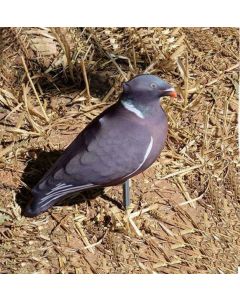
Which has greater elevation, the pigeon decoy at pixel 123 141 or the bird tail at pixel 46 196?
the pigeon decoy at pixel 123 141

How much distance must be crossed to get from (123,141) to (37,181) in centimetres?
48

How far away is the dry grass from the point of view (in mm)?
2252

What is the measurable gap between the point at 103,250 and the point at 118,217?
0.13m

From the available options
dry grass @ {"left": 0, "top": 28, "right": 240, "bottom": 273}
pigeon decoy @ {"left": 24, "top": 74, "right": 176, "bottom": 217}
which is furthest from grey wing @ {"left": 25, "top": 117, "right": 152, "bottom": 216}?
dry grass @ {"left": 0, "top": 28, "right": 240, "bottom": 273}

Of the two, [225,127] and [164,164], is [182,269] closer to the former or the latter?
[164,164]

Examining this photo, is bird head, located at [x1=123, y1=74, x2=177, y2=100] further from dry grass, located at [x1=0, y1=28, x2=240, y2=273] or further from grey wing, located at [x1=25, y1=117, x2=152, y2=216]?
dry grass, located at [x1=0, y1=28, x2=240, y2=273]

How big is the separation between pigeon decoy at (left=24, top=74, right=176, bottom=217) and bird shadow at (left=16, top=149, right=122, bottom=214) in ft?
0.94

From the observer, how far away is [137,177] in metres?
2.46

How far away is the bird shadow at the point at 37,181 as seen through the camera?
2357mm

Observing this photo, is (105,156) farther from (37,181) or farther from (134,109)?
(37,181)

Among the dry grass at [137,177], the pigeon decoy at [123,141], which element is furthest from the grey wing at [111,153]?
the dry grass at [137,177]

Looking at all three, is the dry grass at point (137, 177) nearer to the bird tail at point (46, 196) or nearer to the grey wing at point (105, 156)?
the bird tail at point (46, 196)

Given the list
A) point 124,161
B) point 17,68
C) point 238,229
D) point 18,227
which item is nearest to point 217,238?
point 238,229

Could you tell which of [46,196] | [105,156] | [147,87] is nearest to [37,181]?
[46,196]
